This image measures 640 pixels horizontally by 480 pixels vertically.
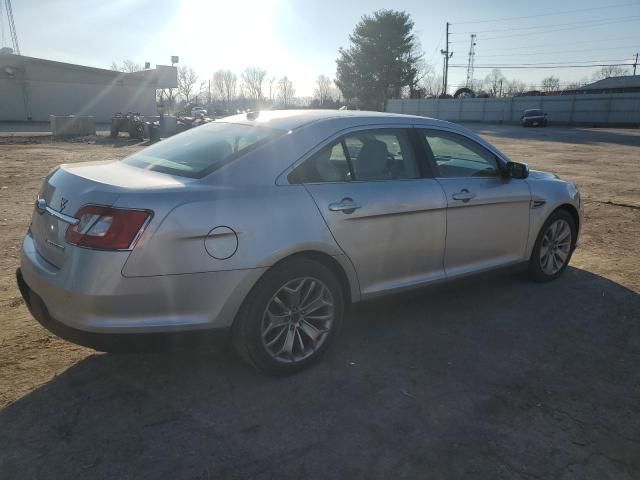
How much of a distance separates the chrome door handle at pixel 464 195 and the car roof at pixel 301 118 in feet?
2.06

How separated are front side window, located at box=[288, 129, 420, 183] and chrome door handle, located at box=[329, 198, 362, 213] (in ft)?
0.58

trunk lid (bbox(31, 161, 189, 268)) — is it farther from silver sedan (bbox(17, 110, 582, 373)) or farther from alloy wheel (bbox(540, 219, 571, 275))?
alloy wheel (bbox(540, 219, 571, 275))

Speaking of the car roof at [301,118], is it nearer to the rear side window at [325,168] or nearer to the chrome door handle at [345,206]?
the rear side window at [325,168]

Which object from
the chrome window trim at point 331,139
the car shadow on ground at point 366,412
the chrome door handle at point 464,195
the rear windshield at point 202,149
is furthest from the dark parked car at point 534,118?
the rear windshield at point 202,149

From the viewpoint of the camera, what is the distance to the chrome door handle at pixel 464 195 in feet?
13.0

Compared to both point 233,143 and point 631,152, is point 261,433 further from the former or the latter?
point 631,152

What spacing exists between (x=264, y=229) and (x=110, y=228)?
807 mm

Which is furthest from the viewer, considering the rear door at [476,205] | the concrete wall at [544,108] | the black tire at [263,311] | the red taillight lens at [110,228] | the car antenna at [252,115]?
the concrete wall at [544,108]

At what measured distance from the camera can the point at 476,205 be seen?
4125mm

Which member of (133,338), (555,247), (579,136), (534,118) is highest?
(133,338)

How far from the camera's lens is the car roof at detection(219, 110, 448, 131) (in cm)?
357

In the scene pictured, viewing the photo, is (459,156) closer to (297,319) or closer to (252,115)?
(252,115)

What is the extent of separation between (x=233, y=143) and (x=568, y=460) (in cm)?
261

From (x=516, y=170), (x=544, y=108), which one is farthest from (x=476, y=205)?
(x=544, y=108)
